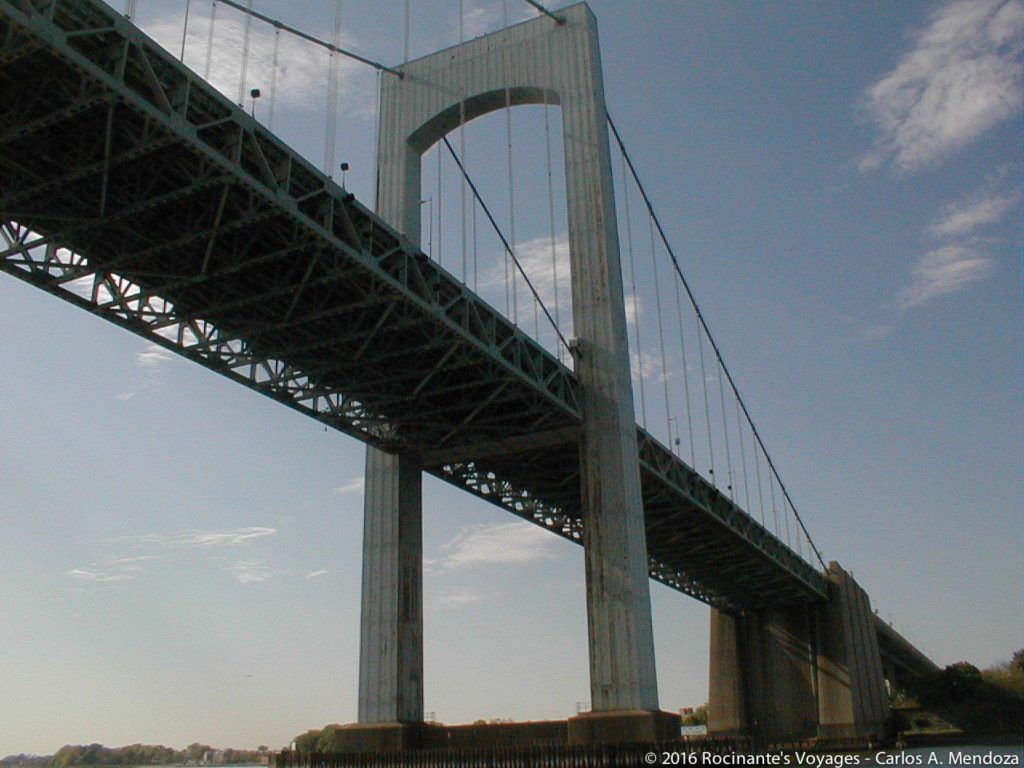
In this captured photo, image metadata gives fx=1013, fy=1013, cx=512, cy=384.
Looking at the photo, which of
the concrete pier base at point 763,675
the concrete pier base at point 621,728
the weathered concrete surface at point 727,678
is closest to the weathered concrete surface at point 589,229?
the concrete pier base at point 621,728

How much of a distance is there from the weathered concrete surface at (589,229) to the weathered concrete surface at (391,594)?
232 inches

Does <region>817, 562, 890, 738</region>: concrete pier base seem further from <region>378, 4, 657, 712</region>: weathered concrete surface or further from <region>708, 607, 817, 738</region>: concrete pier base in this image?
<region>378, 4, 657, 712</region>: weathered concrete surface

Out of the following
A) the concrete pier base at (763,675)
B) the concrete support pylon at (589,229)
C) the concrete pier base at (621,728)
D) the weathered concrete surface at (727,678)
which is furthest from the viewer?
the weathered concrete surface at (727,678)

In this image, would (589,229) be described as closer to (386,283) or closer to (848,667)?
(386,283)

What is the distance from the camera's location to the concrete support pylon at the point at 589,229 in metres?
30.8

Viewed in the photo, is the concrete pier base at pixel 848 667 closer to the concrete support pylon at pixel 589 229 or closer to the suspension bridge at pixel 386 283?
the suspension bridge at pixel 386 283

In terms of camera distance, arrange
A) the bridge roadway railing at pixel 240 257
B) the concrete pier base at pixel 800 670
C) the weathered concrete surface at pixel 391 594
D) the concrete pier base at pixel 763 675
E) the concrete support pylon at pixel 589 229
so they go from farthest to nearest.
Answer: the concrete pier base at pixel 763 675 < the concrete pier base at pixel 800 670 < the weathered concrete surface at pixel 391 594 < the concrete support pylon at pixel 589 229 < the bridge roadway railing at pixel 240 257

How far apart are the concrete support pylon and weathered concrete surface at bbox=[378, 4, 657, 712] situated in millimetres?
38

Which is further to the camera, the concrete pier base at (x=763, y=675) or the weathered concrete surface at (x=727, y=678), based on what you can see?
the weathered concrete surface at (x=727, y=678)

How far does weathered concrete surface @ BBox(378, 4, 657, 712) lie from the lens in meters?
30.8

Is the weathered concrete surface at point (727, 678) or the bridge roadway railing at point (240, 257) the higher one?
the bridge roadway railing at point (240, 257)

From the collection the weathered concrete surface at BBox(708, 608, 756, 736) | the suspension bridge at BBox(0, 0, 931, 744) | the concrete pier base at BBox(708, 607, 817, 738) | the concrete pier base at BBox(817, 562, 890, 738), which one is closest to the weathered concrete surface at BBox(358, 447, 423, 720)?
the suspension bridge at BBox(0, 0, 931, 744)

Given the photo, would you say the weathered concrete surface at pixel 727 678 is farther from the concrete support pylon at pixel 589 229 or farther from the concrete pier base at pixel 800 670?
the concrete support pylon at pixel 589 229

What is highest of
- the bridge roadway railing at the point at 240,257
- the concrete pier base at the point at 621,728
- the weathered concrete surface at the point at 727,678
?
the bridge roadway railing at the point at 240,257
